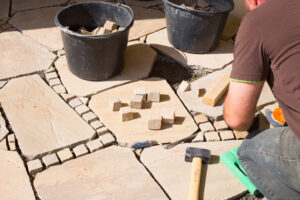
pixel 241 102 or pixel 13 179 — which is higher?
pixel 241 102

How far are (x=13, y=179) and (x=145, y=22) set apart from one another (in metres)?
2.45

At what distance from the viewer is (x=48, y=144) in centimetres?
261

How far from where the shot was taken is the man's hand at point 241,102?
6.98 ft

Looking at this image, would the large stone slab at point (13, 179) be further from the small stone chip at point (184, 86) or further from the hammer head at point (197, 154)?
the small stone chip at point (184, 86)

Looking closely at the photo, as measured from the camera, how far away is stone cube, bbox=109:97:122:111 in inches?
114

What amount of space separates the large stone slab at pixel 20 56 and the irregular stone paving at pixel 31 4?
601 millimetres

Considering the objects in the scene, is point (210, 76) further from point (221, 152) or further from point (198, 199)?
point (198, 199)

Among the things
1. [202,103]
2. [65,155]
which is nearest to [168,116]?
[202,103]

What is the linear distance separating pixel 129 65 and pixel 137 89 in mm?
500

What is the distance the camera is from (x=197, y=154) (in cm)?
251

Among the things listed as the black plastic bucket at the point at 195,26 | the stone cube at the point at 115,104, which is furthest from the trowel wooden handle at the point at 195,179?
the black plastic bucket at the point at 195,26

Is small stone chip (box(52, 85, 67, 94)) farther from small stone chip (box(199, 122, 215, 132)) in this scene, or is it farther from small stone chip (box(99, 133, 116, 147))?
small stone chip (box(199, 122, 215, 132))

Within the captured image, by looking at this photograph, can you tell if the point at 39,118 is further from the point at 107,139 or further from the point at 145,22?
the point at 145,22

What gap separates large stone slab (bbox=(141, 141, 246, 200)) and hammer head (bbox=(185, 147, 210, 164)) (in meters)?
0.04
